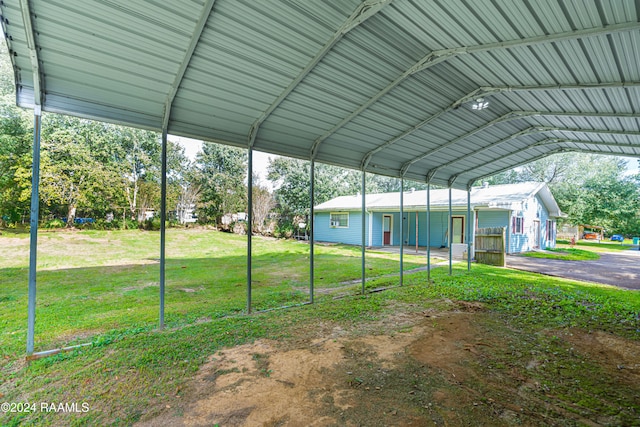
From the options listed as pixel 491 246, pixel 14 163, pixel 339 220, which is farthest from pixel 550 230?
pixel 14 163

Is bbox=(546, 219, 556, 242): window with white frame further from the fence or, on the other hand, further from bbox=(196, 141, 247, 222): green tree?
bbox=(196, 141, 247, 222): green tree

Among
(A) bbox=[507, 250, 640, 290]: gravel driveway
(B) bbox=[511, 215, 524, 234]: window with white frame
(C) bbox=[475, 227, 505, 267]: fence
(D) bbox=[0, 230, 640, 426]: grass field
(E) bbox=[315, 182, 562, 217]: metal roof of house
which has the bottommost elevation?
(A) bbox=[507, 250, 640, 290]: gravel driveway

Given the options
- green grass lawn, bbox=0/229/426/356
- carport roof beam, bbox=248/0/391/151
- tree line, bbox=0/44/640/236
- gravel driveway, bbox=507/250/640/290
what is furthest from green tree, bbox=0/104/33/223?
gravel driveway, bbox=507/250/640/290

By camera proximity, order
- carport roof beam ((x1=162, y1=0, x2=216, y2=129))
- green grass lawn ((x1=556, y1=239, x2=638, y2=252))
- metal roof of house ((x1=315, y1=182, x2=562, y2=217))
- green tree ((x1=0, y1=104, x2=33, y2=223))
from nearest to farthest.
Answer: carport roof beam ((x1=162, y1=0, x2=216, y2=129))
green tree ((x1=0, y1=104, x2=33, y2=223))
metal roof of house ((x1=315, y1=182, x2=562, y2=217))
green grass lawn ((x1=556, y1=239, x2=638, y2=252))

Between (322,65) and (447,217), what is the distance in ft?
49.4

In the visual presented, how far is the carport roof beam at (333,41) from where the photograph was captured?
9.33 ft

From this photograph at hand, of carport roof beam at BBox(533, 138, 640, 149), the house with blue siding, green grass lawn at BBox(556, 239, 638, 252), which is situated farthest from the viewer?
green grass lawn at BBox(556, 239, 638, 252)

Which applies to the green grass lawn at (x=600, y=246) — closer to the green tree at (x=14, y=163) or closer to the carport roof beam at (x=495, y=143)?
the carport roof beam at (x=495, y=143)

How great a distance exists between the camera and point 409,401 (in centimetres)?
259

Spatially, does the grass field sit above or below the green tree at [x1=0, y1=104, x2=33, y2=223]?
below

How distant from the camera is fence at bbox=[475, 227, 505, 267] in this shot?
11.2 metres

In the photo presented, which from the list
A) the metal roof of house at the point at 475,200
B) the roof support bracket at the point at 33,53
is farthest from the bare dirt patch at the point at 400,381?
the metal roof of house at the point at 475,200

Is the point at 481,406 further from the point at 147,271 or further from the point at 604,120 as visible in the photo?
the point at 147,271

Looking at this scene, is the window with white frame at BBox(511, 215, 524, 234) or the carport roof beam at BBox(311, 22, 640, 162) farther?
the window with white frame at BBox(511, 215, 524, 234)
